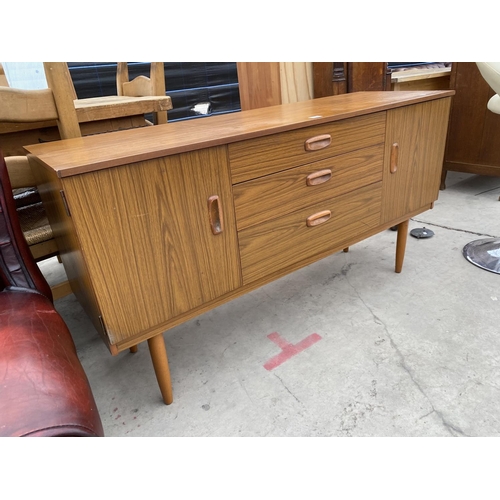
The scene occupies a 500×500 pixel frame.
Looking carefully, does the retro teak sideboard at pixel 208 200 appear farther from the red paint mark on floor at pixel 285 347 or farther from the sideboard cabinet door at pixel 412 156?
the red paint mark on floor at pixel 285 347

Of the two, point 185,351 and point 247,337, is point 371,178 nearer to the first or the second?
point 247,337

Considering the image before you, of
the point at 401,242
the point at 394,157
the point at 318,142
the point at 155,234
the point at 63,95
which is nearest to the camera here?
the point at 155,234

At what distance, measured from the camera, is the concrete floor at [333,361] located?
1054 millimetres

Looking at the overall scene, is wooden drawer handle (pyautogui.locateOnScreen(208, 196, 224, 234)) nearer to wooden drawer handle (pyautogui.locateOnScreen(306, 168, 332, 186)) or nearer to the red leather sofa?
wooden drawer handle (pyautogui.locateOnScreen(306, 168, 332, 186))

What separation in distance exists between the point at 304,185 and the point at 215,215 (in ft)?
1.03

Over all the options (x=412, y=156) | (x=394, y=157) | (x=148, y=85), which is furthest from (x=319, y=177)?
(x=148, y=85)

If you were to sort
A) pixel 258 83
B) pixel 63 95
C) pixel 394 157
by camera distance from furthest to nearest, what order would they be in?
pixel 258 83 < pixel 394 157 < pixel 63 95

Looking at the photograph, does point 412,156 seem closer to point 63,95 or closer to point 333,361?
point 333,361

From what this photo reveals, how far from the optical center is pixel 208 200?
3.18 feet

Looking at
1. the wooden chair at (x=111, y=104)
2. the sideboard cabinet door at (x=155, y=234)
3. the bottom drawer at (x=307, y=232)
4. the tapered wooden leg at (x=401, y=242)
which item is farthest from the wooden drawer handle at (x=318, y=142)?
the wooden chair at (x=111, y=104)

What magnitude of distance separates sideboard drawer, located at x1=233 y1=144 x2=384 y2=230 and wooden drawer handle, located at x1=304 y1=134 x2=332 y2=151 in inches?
1.8

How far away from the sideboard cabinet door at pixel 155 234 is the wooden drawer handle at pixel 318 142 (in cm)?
28
